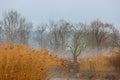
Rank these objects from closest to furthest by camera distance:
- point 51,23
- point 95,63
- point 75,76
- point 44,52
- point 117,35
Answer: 1. point 44,52
2. point 75,76
3. point 95,63
4. point 117,35
5. point 51,23

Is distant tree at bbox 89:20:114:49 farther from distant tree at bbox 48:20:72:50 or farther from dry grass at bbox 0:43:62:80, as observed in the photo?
dry grass at bbox 0:43:62:80

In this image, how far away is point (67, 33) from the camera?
971cm

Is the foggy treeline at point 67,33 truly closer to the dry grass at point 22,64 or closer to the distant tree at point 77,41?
the distant tree at point 77,41

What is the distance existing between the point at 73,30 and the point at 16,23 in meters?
1.45

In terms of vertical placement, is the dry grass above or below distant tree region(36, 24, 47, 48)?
below

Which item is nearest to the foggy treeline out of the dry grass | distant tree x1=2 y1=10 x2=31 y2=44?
distant tree x1=2 y1=10 x2=31 y2=44

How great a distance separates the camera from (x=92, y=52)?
852 centimetres

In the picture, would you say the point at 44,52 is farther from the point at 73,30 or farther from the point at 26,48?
the point at 73,30

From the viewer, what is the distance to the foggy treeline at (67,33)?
30.0 feet

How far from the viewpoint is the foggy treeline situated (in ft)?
30.0

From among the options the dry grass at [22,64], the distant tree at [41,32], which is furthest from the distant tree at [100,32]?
the dry grass at [22,64]

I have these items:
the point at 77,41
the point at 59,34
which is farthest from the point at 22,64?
the point at 59,34

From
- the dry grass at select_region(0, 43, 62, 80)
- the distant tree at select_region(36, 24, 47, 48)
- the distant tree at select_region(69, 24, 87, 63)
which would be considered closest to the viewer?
the dry grass at select_region(0, 43, 62, 80)

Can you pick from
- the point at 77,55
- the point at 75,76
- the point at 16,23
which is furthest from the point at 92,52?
the point at 16,23
